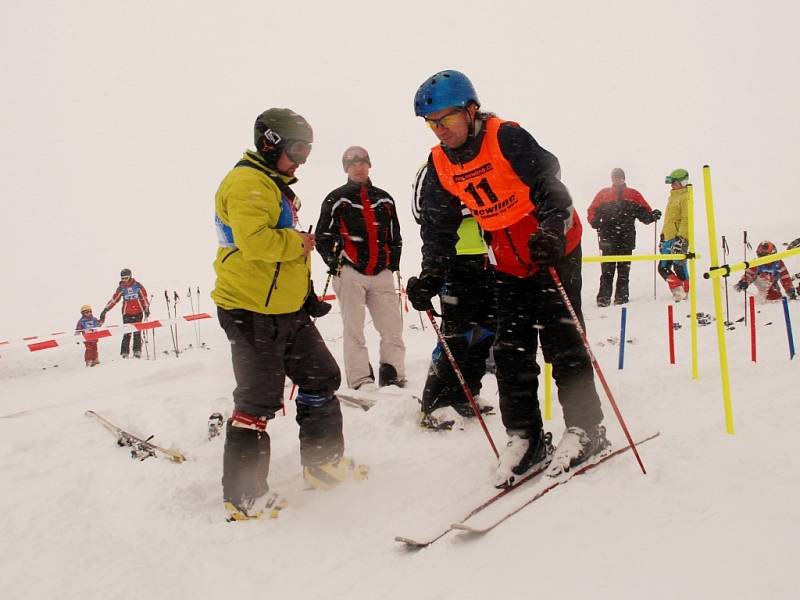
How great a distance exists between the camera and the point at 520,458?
304 cm

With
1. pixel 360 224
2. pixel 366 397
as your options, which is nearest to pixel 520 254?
pixel 366 397

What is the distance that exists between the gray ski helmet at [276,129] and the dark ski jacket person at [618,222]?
7386 millimetres

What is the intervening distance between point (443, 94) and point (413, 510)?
2126 mm

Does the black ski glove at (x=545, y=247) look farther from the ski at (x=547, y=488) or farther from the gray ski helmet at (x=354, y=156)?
the gray ski helmet at (x=354, y=156)

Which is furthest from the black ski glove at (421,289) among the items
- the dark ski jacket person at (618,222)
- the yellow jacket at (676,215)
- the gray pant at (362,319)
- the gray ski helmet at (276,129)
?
the yellow jacket at (676,215)

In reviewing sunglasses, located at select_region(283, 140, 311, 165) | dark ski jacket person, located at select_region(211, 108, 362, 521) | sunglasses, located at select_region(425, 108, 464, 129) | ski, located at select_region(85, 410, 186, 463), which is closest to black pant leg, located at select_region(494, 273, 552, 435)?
sunglasses, located at select_region(425, 108, 464, 129)

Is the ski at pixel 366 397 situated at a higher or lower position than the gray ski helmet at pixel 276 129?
lower

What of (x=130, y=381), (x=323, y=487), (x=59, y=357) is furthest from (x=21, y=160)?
(x=323, y=487)

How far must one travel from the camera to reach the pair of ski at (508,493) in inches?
97.6

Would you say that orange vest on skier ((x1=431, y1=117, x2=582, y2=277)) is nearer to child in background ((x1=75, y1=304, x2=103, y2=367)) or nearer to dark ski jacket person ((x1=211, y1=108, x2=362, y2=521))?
dark ski jacket person ((x1=211, y1=108, x2=362, y2=521))

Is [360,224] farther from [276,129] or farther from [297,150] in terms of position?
[276,129]

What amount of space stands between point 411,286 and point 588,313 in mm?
6570

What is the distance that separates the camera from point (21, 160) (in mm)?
79312

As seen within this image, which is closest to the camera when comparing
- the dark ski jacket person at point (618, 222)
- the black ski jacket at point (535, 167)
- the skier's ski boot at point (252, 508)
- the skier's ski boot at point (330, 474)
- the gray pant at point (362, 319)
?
the black ski jacket at point (535, 167)
